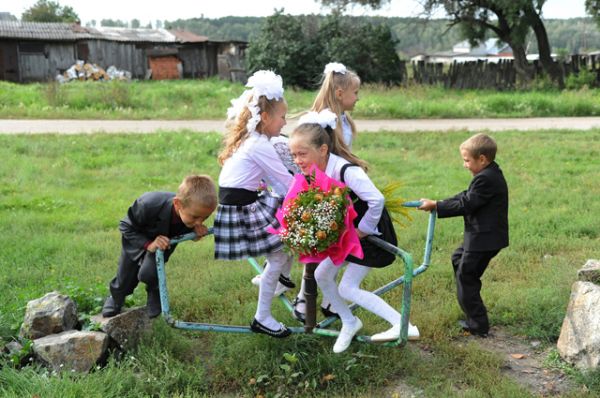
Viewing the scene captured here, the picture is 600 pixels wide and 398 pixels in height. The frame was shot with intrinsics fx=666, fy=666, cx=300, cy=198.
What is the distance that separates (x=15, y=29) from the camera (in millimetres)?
36500

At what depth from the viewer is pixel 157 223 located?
4.26 metres

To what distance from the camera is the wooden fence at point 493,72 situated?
26.1 metres

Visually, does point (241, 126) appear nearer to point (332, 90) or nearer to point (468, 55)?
point (332, 90)

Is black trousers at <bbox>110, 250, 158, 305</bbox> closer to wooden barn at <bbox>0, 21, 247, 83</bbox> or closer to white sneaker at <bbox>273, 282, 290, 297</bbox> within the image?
white sneaker at <bbox>273, 282, 290, 297</bbox>

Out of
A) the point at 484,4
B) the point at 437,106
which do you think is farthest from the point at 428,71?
the point at 437,106

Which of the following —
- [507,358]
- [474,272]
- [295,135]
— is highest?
[295,135]

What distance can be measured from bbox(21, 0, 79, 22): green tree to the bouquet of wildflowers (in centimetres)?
6199

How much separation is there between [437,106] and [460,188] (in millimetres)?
8658

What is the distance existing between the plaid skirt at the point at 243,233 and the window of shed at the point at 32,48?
35.4 m

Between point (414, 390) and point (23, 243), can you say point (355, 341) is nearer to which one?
point (414, 390)

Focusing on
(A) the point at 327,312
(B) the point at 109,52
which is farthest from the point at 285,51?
(A) the point at 327,312

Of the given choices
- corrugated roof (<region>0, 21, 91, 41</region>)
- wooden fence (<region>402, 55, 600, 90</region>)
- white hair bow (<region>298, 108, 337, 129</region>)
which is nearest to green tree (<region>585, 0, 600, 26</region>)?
wooden fence (<region>402, 55, 600, 90</region>)

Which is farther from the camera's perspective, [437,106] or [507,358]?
[437,106]

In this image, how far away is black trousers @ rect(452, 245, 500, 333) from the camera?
4.51 metres
